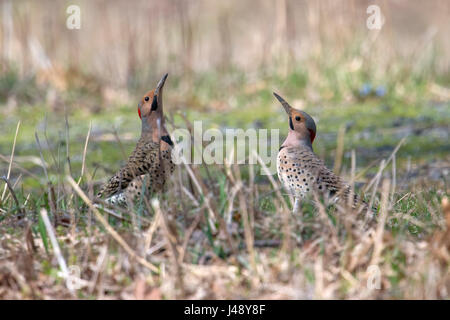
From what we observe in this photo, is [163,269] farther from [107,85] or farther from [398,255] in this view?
[107,85]

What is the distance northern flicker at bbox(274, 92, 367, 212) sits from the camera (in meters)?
4.04

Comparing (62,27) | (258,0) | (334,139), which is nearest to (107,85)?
(62,27)

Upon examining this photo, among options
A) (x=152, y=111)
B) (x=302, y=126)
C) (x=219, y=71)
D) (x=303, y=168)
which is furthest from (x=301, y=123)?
(x=219, y=71)

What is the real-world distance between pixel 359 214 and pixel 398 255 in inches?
20.8

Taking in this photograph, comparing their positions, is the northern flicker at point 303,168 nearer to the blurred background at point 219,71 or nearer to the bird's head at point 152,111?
the bird's head at point 152,111

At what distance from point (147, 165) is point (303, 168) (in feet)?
3.17

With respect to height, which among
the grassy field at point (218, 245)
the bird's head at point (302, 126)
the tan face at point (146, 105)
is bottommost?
the grassy field at point (218, 245)

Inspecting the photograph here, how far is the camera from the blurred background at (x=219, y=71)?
916 centimetres

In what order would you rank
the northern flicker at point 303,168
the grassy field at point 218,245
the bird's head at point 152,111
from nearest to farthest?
the grassy field at point 218,245, the northern flicker at point 303,168, the bird's head at point 152,111

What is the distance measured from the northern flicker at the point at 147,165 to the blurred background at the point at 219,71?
3.82 meters

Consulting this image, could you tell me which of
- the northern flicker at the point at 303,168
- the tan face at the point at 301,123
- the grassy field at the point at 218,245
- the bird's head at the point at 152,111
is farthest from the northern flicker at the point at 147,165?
the tan face at the point at 301,123

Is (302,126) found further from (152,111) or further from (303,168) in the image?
(152,111)

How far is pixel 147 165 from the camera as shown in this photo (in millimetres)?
4270

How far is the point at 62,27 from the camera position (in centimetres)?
1116
